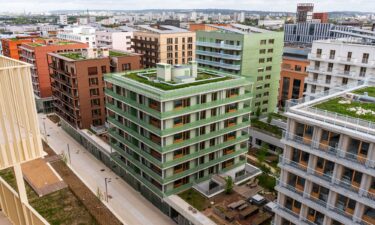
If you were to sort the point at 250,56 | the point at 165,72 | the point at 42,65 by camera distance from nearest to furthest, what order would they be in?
the point at 165,72 < the point at 250,56 < the point at 42,65

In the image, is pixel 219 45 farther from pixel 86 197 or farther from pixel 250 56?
pixel 86 197

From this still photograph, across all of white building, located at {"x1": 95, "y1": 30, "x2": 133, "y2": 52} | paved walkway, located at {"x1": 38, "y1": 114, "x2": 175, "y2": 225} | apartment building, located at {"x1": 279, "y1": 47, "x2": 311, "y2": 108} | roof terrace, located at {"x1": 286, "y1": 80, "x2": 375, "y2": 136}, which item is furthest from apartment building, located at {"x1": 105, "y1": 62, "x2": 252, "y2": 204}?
white building, located at {"x1": 95, "y1": 30, "x2": 133, "y2": 52}

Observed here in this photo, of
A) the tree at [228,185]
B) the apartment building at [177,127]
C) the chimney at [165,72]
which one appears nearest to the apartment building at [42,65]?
the apartment building at [177,127]

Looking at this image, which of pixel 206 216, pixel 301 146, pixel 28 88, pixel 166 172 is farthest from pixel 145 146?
pixel 28 88

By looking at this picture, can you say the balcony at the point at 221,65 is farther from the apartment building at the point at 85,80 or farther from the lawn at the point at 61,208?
the lawn at the point at 61,208

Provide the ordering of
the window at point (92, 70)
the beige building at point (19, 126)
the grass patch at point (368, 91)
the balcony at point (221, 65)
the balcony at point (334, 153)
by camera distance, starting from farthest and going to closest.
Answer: the balcony at point (221, 65), the window at point (92, 70), the grass patch at point (368, 91), the balcony at point (334, 153), the beige building at point (19, 126)

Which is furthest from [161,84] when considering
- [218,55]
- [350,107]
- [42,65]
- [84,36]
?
[84,36]

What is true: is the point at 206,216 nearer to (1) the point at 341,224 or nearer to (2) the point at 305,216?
(2) the point at 305,216
